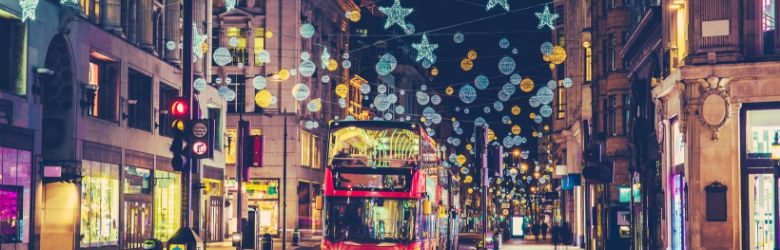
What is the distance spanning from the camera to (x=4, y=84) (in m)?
36.0

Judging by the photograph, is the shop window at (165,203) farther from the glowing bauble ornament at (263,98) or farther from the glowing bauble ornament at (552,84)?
the glowing bauble ornament at (552,84)

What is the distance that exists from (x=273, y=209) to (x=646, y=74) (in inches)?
1650

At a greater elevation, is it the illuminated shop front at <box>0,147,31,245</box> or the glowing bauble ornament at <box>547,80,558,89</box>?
the glowing bauble ornament at <box>547,80,558,89</box>

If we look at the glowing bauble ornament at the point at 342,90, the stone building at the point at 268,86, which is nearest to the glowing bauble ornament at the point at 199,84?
the stone building at the point at 268,86

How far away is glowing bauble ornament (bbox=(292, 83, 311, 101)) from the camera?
2734 inches

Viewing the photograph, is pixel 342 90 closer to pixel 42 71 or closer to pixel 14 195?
pixel 42 71

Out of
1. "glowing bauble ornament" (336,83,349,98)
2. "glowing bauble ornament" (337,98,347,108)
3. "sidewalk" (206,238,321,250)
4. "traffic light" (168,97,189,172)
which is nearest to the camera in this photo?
"traffic light" (168,97,189,172)

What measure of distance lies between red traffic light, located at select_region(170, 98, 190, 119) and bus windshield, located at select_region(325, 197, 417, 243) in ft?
40.5

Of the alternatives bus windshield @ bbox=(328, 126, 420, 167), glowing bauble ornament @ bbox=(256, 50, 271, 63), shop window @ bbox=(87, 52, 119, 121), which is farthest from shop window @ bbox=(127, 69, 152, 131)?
glowing bauble ornament @ bbox=(256, 50, 271, 63)

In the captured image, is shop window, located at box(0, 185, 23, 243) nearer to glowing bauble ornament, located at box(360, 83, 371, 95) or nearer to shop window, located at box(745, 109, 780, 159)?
shop window, located at box(745, 109, 780, 159)

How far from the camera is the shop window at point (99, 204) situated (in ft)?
140

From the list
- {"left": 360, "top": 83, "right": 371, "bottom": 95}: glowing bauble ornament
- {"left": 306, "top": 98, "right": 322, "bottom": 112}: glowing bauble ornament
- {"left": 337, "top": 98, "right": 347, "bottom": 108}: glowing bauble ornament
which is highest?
{"left": 360, "top": 83, "right": 371, "bottom": 95}: glowing bauble ornament

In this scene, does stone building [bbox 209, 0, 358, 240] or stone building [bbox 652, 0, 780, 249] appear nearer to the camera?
stone building [bbox 652, 0, 780, 249]

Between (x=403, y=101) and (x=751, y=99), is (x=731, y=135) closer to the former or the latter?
(x=751, y=99)
